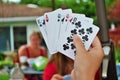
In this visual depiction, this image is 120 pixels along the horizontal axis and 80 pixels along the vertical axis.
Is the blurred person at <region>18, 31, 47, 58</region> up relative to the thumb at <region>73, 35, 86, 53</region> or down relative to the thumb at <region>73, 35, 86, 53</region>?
down

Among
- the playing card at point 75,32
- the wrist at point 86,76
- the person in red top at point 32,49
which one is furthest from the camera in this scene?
the person in red top at point 32,49

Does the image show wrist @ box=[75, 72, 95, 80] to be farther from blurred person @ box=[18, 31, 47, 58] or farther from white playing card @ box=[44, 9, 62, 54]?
blurred person @ box=[18, 31, 47, 58]

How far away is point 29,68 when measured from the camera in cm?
548

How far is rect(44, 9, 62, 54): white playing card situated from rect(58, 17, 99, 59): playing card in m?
0.03

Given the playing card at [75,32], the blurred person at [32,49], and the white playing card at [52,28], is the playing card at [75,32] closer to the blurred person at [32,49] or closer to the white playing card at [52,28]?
the white playing card at [52,28]

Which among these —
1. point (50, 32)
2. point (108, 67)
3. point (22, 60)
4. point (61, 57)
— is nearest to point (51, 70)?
point (61, 57)

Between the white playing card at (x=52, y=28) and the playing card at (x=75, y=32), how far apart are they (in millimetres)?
26

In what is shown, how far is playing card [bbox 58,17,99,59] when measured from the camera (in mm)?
1361

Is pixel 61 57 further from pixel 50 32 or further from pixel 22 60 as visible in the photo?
pixel 22 60

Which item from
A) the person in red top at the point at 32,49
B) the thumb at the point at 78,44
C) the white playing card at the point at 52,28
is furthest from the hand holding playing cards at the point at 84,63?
the person in red top at the point at 32,49

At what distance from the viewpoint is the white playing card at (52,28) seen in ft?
4.57

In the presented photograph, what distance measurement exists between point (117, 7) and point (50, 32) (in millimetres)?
15046

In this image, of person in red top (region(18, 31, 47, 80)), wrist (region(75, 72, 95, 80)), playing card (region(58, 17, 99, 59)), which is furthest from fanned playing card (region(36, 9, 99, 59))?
person in red top (region(18, 31, 47, 80))

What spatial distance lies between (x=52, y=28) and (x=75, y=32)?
0.09m
